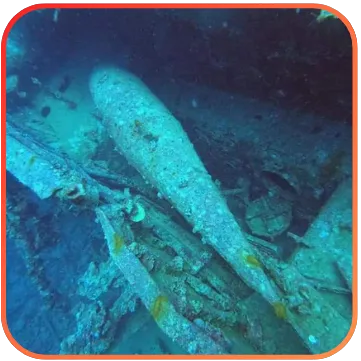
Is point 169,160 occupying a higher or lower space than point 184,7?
lower

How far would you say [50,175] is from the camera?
2443 mm

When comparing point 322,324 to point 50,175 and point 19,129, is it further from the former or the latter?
point 19,129

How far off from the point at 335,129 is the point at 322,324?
135 cm

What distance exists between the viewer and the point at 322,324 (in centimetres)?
213

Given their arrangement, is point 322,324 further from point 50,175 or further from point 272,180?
point 50,175

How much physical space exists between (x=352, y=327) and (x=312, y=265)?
459 mm

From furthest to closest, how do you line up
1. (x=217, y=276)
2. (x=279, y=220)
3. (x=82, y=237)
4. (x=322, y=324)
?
(x=82, y=237), (x=279, y=220), (x=217, y=276), (x=322, y=324)

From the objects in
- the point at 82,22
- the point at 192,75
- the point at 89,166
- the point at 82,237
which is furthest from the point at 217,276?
the point at 82,22

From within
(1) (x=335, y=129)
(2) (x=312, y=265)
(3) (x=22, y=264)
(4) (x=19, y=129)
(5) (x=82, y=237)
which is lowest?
(3) (x=22, y=264)

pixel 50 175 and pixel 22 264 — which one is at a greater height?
pixel 50 175

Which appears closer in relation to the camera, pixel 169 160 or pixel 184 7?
pixel 184 7

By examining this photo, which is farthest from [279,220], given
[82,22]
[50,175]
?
[82,22]

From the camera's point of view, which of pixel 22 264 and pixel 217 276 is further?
pixel 22 264

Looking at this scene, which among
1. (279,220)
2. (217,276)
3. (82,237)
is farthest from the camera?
(82,237)
